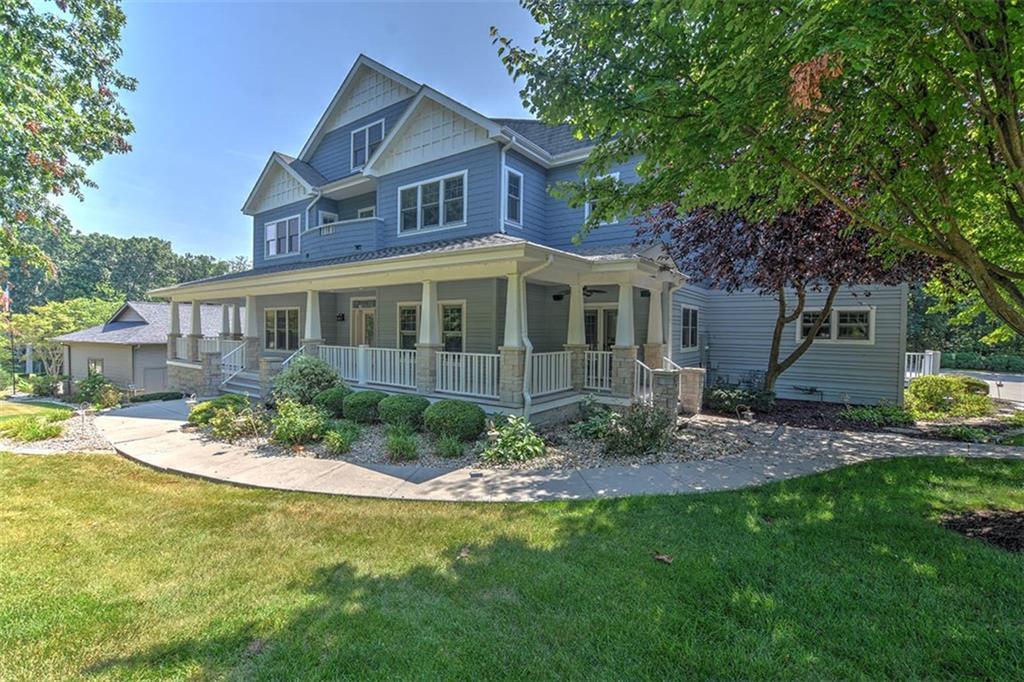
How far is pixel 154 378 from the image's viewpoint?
895 inches

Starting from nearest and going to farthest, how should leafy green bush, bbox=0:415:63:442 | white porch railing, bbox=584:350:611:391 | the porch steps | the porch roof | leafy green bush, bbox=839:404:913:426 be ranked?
the porch roof → leafy green bush, bbox=0:415:63:442 → white porch railing, bbox=584:350:611:391 → leafy green bush, bbox=839:404:913:426 → the porch steps

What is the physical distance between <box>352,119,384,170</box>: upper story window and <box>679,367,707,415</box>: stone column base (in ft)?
39.1

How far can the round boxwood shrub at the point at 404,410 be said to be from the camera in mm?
8555

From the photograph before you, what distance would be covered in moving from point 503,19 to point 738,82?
6.02 m

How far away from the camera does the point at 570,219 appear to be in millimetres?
12289

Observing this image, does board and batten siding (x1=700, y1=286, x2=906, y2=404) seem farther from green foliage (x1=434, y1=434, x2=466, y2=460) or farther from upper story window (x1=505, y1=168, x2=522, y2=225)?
green foliage (x1=434, y1=434, x2=466, y2=460)

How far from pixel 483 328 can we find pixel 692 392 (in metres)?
5.70

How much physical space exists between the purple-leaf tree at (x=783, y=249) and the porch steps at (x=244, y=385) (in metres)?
11.7

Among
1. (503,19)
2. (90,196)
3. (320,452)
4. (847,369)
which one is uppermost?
(503,19)

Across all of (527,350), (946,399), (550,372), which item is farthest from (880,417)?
(527,350)

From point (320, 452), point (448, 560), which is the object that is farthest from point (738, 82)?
point (320, 452)

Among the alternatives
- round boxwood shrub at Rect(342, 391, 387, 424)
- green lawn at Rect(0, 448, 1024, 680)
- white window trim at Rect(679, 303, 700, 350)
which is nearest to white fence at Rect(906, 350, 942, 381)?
white window trim at Rect(679, 303, 700, 350)

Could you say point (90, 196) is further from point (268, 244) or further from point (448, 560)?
point (448, 560)

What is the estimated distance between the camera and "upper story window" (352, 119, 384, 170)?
14133mm
